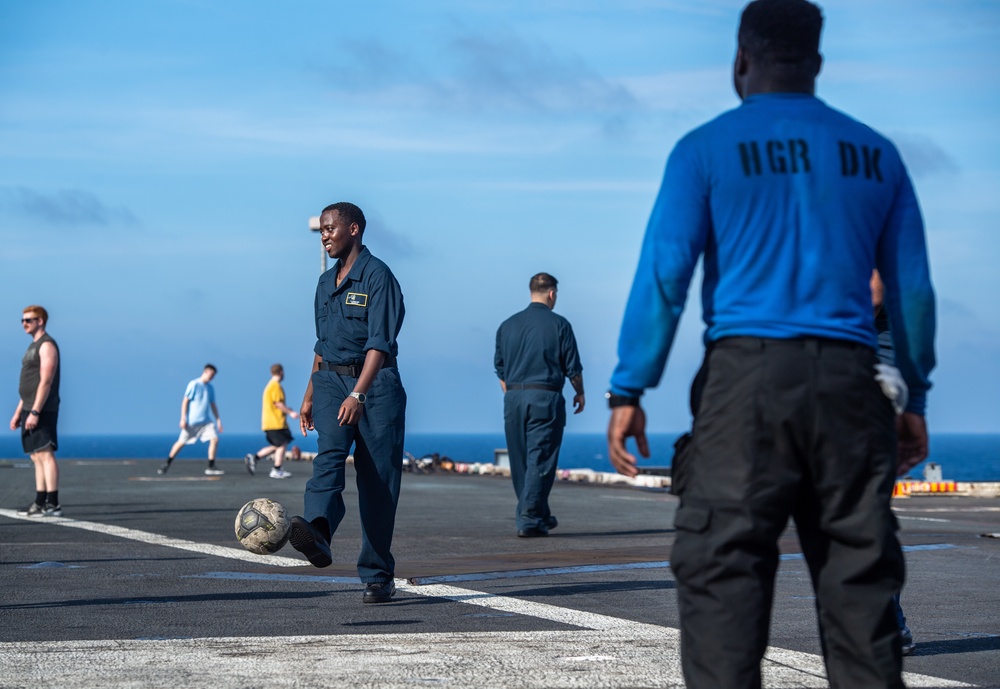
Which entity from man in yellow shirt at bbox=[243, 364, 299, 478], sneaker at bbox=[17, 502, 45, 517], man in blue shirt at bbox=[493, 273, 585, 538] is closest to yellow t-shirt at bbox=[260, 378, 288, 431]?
man in yellow shirt at bbox=[243, 364, 299, 478]

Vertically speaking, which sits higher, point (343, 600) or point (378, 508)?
point (378, 508)

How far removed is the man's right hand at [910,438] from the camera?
379 centimetres

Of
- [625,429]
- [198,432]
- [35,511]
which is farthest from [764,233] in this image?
[198,432]

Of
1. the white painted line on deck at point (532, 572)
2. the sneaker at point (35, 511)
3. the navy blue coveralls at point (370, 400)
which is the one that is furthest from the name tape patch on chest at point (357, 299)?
the sneaker at point (35, 511)

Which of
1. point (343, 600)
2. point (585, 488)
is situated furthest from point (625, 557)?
point (585, 488)

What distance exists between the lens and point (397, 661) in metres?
5.57

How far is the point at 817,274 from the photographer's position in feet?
11.8

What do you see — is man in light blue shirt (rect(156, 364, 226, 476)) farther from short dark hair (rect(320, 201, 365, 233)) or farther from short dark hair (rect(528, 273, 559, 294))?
short dark hair (rect(320, 201, 365, 233))

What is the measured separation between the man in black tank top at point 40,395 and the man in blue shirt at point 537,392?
4.33 metres

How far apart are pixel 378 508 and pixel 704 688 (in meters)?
4.19

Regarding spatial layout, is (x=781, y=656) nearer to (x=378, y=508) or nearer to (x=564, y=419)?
(x=378, y=508)

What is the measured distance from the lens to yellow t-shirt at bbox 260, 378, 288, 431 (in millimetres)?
24156

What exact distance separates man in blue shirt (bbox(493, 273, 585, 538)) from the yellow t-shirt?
39.1 ft

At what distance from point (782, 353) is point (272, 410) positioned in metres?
21.3
